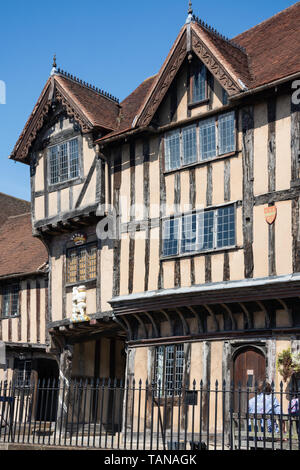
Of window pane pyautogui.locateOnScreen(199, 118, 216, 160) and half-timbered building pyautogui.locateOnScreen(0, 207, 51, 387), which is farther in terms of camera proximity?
half-timbered building pyautogui.locateOnScreen(0, 207, 51, 387)

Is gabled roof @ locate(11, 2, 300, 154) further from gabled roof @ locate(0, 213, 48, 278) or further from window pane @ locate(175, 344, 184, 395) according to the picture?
window pane @ locate(175, 344, 184, 395)

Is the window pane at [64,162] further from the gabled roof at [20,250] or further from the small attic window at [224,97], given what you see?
the small attic window at [224,97]

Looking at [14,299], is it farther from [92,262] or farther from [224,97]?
[224,97]

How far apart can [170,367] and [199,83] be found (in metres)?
7.45

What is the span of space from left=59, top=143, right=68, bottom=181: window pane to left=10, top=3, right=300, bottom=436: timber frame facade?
0.05 meters

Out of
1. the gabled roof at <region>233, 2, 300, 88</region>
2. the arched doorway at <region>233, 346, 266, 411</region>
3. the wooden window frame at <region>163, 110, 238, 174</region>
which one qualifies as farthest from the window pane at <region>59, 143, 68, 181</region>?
the arched doorway at <region>233, 346, 266, 411</region>

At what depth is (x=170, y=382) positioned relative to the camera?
18234mm

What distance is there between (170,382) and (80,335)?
15.6 ft

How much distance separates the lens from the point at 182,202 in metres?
18.6

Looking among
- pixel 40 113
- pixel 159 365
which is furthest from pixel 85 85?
pixel 159 365

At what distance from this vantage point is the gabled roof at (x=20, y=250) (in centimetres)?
2632

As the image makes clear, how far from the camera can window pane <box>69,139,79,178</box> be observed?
70.5 ft

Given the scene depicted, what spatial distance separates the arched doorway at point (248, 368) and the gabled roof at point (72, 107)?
793 centimetres

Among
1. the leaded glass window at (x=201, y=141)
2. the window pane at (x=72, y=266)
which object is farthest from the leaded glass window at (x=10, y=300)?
the leaded glass window at (x=201, y=141)
